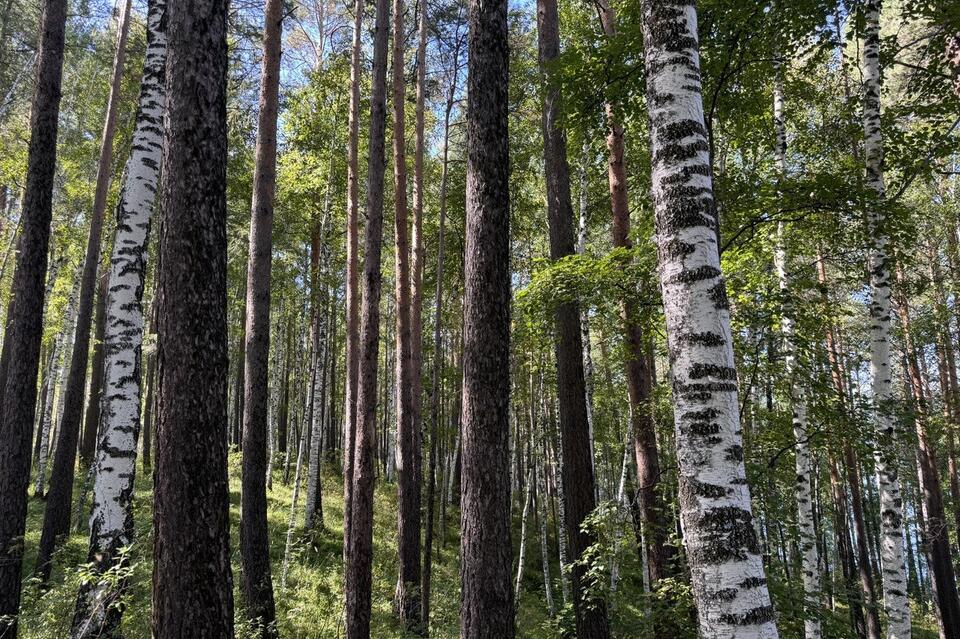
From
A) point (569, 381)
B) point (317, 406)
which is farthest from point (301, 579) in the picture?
point (569, 381)

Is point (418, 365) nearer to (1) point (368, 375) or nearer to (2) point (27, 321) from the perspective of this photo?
(1) point (368, 375)

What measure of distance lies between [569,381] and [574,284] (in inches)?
55.6

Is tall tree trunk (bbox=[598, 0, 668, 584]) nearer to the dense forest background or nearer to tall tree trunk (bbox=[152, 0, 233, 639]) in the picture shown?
the dense forest background

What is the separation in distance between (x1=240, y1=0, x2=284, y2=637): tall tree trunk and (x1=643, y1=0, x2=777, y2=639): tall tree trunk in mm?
5696

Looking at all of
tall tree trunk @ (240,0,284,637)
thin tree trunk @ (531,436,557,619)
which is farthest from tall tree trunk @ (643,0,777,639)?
thin tree trunk @ (531,436,557,619)

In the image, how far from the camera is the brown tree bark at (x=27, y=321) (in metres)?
5.83

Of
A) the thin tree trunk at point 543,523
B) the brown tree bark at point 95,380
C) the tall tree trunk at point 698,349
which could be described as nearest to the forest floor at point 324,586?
the thin tree trunk at point 543,523

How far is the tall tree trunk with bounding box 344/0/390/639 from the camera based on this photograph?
6824 mm

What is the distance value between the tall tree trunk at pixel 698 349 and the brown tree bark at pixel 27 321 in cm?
717

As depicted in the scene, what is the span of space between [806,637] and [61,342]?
74.7 ft

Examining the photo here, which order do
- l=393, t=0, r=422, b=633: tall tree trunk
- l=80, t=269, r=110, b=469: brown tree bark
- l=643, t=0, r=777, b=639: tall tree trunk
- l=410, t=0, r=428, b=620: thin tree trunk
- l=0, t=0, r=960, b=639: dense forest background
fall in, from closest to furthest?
l=643, t=0, r=777, b=639: tall tree trunk
l=0, t=0, r=960, b=639: dense forest background
l=393, t=0, r=422, b=633: tall tree trunk
l=410, t=0, r=428, b=620: thin tree trunk
l=80, t=269, r=110, b=469: brown tree bark

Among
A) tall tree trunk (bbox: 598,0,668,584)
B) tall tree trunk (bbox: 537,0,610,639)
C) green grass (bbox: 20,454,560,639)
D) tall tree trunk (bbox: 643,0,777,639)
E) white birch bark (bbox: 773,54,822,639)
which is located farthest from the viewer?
tall tree trunk (bbox: 598,0,668,584)

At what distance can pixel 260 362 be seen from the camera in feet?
23.0

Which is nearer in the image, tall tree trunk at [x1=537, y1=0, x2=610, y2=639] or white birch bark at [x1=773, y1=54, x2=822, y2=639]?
white birch bark at [x1=773, y1=54, x2=822, y2=639]
